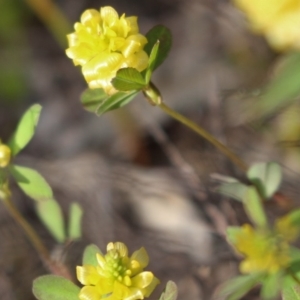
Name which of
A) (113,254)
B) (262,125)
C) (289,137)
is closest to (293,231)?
(113,254)

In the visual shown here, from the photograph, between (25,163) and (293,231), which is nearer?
(293,231)

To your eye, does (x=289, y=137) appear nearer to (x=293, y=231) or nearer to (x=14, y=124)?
(x=293, y=231)

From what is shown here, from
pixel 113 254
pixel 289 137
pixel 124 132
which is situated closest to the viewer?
pixel 113 254

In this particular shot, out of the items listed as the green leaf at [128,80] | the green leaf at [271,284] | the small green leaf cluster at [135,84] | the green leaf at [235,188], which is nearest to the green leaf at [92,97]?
the small green leaf cluster at [135,84]

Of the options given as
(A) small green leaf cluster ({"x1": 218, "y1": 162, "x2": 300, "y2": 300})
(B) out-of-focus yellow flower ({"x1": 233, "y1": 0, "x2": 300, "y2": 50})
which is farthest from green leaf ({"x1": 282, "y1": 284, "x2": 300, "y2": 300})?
(B) out-of-focus yellow flower ({"x1": 233, "y1": 0, "x2": 300, "y2": 50})

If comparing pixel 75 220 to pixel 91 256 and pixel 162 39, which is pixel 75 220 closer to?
pixel 91 256

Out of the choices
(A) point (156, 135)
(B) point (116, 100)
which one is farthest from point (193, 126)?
(A) point (156, 135)
